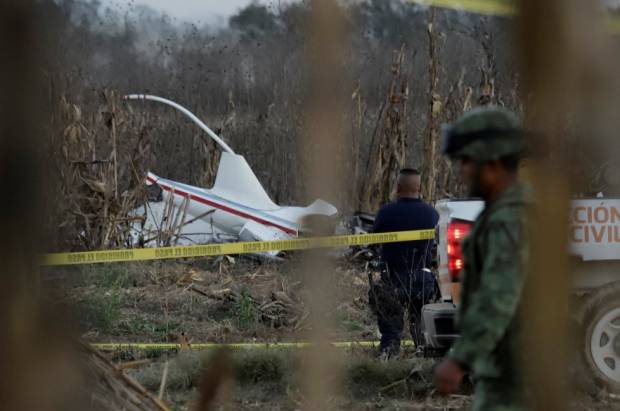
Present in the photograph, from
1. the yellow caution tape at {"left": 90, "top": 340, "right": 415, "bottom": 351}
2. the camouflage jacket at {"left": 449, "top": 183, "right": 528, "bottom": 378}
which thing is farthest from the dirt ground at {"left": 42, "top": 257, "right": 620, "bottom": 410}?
the camouflage jacket at {"left": 449, "top": 183, "right": 528, "bottom": 378}

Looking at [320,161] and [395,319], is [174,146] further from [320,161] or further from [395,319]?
[320,161]

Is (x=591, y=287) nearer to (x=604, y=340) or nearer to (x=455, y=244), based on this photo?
(x=604, y=340)

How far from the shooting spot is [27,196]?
1.35 metres

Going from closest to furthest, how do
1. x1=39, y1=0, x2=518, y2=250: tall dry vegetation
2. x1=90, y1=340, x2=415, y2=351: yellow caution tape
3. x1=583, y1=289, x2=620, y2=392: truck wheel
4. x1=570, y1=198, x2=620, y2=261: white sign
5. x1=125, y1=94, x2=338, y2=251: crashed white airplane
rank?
x1=570, y1=198, x2=620, y2=261: white sign, x1=583, y1=289, x2=620, y2=392: truck wheel, x1=90, y1=340, x2=415, y2=351: yellow caution tape, x1=39, y1=0, x2=518, y2=250: tall dry vegetation, x1=125, y1=94, x2=338, y2=251: crashed white airplane

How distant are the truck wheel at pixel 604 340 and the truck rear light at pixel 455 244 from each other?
0.91 metres

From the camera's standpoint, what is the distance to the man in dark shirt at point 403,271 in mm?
9094

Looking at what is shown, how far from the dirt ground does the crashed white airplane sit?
0.98 meters

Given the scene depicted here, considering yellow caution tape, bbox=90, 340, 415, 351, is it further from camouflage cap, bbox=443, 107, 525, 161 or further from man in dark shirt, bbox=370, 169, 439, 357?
camouflage cap, bbox=443, 107, 525, 161

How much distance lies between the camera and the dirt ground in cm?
760

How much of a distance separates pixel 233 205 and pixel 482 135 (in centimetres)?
1289

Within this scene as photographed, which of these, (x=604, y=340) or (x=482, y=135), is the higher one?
(x=482, y=135)

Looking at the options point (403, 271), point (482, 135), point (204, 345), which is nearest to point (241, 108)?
point (204, 345)

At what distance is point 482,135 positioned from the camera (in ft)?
11.0

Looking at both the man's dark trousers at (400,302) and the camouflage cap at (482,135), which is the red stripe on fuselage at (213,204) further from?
the camouflage cap at (482,135)
